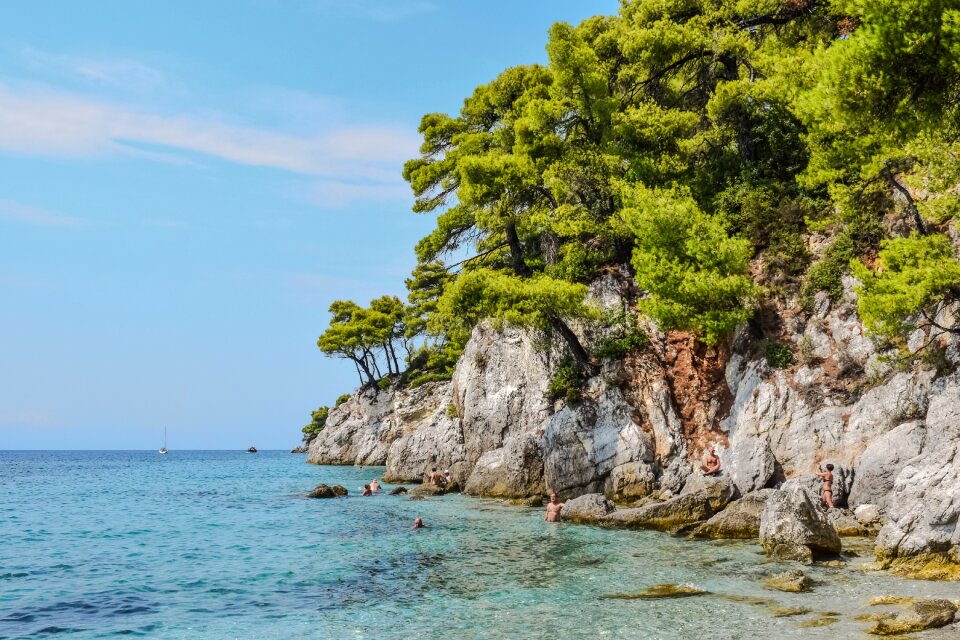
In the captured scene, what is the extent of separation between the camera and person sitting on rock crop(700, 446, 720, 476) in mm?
26281

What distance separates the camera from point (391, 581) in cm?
1661

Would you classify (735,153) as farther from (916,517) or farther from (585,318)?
(916,517)

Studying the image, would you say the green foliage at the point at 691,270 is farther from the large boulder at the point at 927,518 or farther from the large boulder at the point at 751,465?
the large boulder at the point at 927,518

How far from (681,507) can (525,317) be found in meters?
11.2

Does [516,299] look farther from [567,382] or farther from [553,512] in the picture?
[553,512]

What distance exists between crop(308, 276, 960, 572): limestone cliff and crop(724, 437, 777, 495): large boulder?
0.16 feet

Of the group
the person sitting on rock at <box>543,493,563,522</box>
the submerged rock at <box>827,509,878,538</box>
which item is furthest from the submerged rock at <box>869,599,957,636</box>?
the person sitting on rock at <box>543,493,563,522</box>

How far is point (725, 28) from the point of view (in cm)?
3453

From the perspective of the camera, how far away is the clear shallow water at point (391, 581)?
12.6 m

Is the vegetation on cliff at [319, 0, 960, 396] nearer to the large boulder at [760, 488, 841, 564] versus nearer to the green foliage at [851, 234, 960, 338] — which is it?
the green foliage at [851, 234, 960, 338]

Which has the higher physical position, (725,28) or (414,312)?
(725,28)

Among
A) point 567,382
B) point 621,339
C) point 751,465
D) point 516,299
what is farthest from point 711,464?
point 516,299

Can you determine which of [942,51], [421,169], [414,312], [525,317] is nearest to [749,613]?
[942,51]

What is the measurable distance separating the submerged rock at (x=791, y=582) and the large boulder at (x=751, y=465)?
32.7 ft
